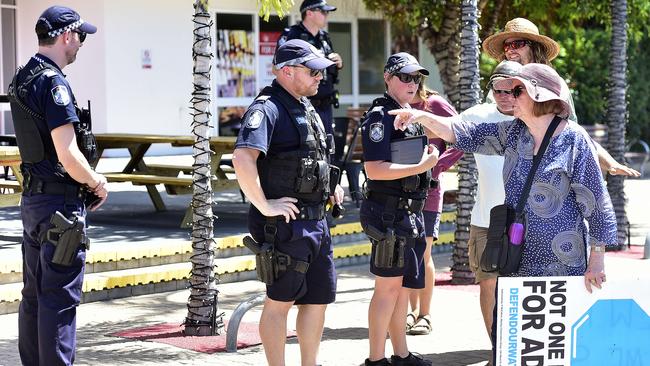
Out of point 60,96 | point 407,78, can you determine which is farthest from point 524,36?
point 60,96

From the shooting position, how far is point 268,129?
596cm

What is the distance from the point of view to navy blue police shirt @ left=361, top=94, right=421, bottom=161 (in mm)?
6719

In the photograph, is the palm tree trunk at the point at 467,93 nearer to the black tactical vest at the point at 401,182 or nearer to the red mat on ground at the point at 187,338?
the red mat on ground at the point at 187,338

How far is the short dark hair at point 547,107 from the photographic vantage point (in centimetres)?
549

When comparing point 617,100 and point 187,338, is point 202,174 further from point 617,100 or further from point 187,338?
point 617,100

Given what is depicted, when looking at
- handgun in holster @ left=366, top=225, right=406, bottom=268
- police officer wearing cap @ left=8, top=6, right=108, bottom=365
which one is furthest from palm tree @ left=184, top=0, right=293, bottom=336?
police officer wearing cap @ left=8, top=6, right=108, bottom=365

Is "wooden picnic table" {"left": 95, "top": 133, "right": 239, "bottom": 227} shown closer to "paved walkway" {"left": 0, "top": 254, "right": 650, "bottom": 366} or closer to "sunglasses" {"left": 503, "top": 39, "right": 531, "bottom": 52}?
"paved walkway" {"left": 0, "top": 254, "right": 650, "bottom": 366}

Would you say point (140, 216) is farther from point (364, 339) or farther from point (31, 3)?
point (31, 3)

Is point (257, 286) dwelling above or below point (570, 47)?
below

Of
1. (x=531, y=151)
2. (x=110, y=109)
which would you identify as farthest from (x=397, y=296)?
(x=110, y=109)

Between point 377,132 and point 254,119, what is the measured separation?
3.45 feet

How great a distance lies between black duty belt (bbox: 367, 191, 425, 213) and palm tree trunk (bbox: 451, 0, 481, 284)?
3.37m

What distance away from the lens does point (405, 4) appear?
574 inches

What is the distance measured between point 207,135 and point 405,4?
685 cm
